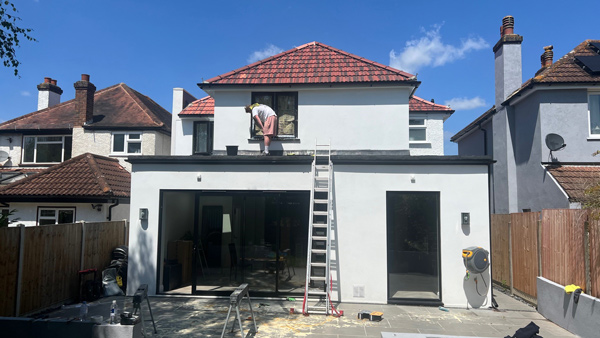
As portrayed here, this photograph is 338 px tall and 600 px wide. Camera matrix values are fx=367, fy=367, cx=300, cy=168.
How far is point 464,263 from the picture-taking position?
28.9ft

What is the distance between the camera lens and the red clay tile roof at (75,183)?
13.5 metres

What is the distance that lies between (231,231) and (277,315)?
8.49 feet

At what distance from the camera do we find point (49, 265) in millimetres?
8633

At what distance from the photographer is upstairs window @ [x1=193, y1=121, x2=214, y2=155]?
54.3 feet

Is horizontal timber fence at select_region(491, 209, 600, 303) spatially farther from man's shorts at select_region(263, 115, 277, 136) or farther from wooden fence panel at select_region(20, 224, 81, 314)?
wooden fence panel at select_region(20, 224, 81, 314)

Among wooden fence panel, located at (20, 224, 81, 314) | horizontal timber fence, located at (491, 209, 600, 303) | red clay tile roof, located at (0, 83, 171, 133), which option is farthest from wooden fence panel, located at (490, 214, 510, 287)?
red clay tile roof, located at (0, 83, 171, 133)

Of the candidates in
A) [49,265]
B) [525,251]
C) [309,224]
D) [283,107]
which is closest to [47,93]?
[49,265]

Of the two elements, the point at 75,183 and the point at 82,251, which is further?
the point at 75,183

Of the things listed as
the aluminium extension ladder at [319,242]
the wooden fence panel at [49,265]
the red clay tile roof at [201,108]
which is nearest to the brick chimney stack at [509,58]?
the aluminium extension ladder at [319,242]

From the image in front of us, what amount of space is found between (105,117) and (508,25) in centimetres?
1955

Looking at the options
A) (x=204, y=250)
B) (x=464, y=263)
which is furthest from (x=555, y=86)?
(x=204, y=250)

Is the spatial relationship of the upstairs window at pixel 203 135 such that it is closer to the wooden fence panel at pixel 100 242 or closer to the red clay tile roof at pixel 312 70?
the red clay tile roof at pixel 312 70

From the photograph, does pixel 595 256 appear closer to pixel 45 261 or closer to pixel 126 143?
pixel 45 261

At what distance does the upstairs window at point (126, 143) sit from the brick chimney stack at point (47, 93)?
298 inches
